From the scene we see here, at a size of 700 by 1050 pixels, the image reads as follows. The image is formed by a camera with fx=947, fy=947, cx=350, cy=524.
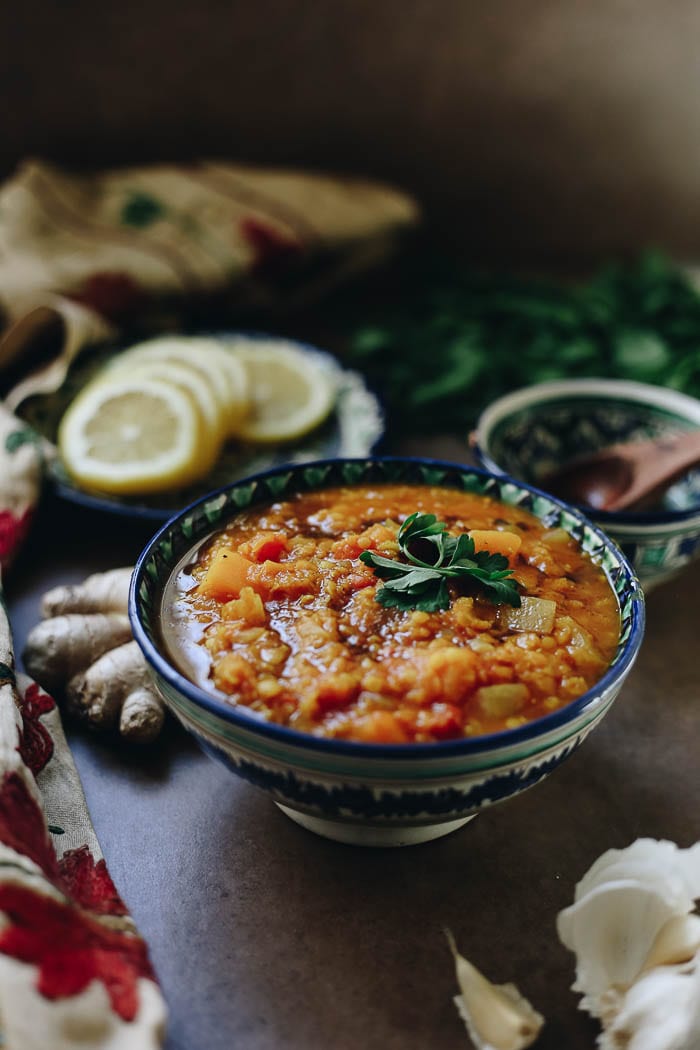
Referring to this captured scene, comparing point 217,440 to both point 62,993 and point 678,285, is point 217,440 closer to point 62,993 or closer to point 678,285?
point 62,993

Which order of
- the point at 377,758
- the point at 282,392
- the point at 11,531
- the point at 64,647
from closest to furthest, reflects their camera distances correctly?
the point at 377,758 < the point at 64,647 < the point at 11,531 < the point at 282,392

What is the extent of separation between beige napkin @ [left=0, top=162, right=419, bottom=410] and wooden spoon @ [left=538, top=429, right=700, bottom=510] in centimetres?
148

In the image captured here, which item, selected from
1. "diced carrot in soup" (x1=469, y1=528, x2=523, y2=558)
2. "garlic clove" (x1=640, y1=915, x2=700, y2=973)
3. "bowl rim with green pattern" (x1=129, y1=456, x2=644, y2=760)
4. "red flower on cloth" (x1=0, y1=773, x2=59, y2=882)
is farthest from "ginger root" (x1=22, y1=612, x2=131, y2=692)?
"garlic clove" (x1=640, y1=915, x2=700, y2=973)

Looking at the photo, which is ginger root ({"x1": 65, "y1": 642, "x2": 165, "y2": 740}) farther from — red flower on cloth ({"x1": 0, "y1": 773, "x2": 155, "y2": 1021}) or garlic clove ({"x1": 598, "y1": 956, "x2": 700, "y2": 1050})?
garlic clove ({"x1": 598, "y1": 956, "x2": 700, "y2": 1050})

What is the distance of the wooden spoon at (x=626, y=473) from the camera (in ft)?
7.47

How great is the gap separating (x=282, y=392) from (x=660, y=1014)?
79.6 inches

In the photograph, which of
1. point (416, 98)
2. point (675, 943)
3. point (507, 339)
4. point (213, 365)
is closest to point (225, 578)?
point (675, 943)

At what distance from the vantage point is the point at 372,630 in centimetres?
155

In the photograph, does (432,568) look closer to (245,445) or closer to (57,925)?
(57,925)

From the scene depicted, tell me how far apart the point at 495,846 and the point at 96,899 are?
675mm

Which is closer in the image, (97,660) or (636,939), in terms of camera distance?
(636,939)

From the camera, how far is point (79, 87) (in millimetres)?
3705

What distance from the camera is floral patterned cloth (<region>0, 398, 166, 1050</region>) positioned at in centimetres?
122

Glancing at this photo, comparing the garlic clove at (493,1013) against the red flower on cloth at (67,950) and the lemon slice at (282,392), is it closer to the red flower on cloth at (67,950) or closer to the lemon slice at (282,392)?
the red flower on cloth at (67,950)
